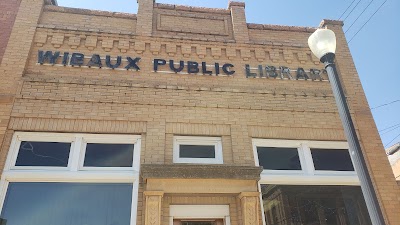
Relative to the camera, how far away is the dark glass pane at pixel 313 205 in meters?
6.21

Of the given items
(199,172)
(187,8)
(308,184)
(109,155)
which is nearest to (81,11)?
(187,8)

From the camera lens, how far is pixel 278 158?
6.85 m

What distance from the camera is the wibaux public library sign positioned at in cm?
715

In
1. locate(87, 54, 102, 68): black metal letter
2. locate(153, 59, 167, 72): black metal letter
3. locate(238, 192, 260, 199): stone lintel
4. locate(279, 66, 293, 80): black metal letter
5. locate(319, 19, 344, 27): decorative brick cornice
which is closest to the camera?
locate(238, 192, 260, 199): stone lintel

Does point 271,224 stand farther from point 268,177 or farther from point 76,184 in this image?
point 76,184

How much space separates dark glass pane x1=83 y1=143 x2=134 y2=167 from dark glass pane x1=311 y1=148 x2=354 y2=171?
3.86 meters

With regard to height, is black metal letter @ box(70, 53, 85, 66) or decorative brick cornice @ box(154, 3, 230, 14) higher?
decorative brick cornice @ box(154, 3, 230, 14)

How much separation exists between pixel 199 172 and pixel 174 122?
4.26 ft

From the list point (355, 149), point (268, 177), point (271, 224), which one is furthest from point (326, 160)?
point (355, 149)

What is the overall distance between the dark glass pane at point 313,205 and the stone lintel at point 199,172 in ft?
1.91

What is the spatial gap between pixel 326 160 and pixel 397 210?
162 cm

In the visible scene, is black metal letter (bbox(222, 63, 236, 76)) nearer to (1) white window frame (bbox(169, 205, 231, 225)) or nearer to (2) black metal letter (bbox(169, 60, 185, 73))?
(2) black metal letter (bbox(169, 60, 185, 73))

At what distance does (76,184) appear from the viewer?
5.94 meters

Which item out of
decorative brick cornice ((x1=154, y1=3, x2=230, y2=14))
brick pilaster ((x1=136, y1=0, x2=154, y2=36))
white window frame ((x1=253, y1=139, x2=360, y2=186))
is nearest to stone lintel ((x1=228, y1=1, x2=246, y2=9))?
decorative brick cornice ((x1=154, y1=3, x2=230, y2=14))
